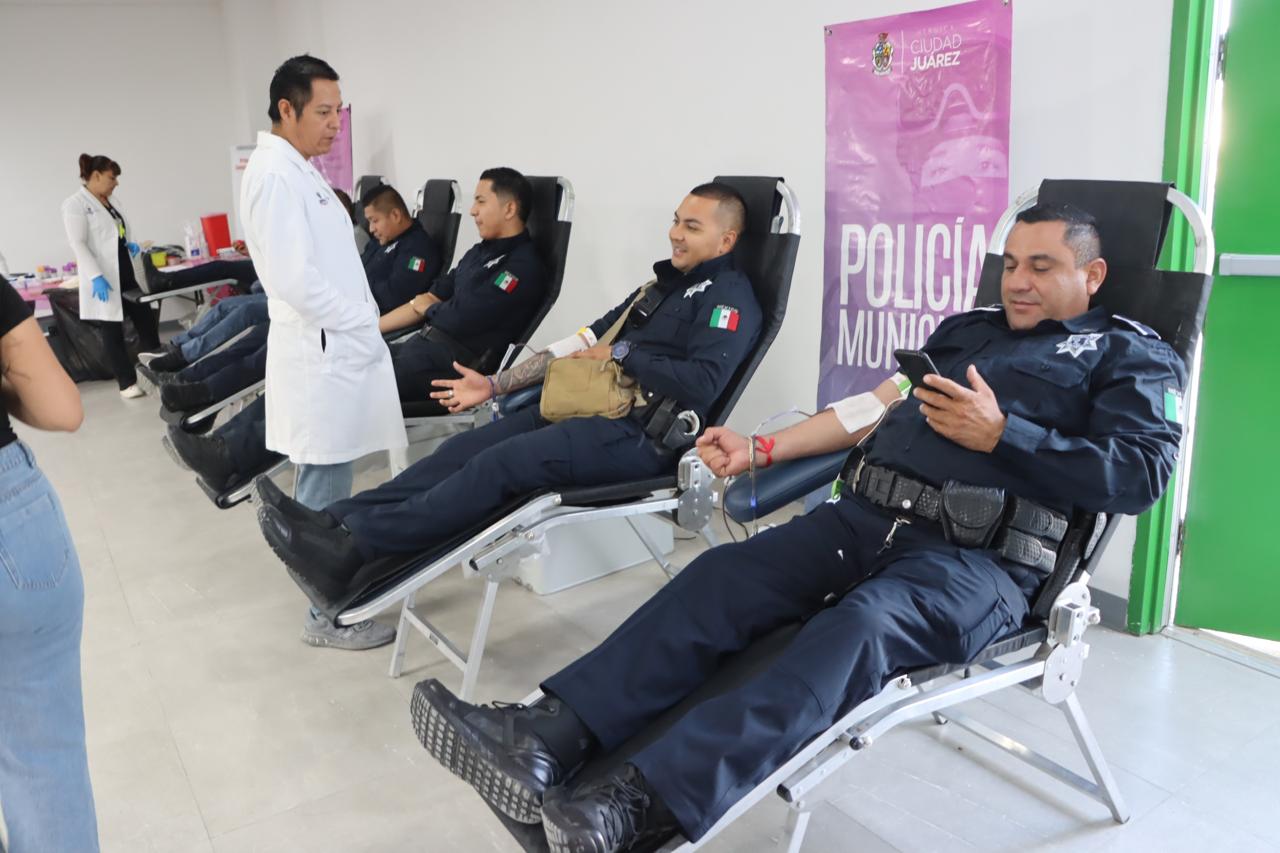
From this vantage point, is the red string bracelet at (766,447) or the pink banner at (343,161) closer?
the red string bracelet at (766,447)

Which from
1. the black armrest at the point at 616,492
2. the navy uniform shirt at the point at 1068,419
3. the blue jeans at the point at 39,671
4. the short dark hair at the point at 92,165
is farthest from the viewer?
the short dark hair at the point at 92,165

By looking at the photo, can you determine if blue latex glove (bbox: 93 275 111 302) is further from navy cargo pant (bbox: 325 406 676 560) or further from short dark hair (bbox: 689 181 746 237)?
short dark hair (bbox: 689 181 746 237)

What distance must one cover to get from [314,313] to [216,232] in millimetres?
6035

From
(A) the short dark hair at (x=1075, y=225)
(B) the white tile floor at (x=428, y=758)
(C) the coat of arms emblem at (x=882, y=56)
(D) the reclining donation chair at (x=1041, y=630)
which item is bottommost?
(B) the white tile floor at (x=428, y=758)

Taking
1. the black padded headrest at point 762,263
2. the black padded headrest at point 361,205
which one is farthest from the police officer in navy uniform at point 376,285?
the black padded headrest at point 762,263

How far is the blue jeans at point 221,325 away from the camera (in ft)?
15.3

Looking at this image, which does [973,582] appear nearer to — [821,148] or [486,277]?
[821,148]

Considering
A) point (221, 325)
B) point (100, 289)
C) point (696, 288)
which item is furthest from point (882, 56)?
point (100, 289)

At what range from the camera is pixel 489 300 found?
11.9 ft

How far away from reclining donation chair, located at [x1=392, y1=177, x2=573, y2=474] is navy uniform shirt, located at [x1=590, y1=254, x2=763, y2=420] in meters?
0.81

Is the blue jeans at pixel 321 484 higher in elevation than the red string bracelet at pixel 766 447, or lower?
lower

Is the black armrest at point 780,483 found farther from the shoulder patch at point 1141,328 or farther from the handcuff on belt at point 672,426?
the shoulder patch at point 1141,328

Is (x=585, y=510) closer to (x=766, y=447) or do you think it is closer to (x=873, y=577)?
(x=766, y=447)

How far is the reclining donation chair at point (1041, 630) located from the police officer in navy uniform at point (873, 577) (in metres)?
0.03
